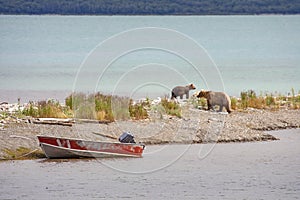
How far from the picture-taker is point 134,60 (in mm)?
53875

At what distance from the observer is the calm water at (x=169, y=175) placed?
17.3 metres

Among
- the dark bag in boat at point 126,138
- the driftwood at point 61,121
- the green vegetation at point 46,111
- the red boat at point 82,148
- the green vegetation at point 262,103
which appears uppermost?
the green vegetation at point 262,103

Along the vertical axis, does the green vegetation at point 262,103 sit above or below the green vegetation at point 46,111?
above

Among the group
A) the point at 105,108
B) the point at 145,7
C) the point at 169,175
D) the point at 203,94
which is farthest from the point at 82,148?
the point at 145,7

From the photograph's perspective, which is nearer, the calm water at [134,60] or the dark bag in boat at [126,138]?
the dark bag in boat at [126,138]

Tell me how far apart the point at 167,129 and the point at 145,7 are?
81570mm

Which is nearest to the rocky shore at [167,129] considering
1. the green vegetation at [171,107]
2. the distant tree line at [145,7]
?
the green vegetation at [171,107]

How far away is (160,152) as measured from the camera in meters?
20.5

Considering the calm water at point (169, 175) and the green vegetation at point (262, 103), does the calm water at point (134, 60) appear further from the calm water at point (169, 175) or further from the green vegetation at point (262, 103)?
the calm water at point (169, 175)

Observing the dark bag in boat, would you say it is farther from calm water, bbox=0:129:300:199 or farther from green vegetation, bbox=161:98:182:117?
green vegetation, bbox=161:98:182:117

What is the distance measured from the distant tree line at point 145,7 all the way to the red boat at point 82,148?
261 ft

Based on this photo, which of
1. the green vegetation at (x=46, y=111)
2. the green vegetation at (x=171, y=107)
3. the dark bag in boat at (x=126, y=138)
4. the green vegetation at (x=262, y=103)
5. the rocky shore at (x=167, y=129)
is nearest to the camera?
the dark bag in boat at (x=126, y=138)

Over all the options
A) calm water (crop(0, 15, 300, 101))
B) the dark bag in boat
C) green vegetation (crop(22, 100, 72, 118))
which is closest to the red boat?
the dark bag in boat

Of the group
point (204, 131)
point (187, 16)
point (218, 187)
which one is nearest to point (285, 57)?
point (204, 131)
